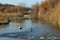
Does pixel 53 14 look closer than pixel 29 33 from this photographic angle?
No

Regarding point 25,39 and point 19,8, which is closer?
point 25,39

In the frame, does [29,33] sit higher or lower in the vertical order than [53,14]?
higher

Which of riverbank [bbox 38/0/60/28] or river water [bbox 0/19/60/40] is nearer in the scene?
river water [bbox 0/19/60/40]

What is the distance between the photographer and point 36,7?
102375 mm

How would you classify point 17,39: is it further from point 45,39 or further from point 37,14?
point 37,14

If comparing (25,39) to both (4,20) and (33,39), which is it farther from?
(4,20)

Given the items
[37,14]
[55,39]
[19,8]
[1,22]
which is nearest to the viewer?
[55,39]

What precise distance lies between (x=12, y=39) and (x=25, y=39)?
1.67 metres

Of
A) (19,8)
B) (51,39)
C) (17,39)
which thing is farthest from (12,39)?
(19,8)

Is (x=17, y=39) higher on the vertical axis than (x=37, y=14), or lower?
higher

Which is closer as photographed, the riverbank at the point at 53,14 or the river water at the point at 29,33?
the river water at the point at 29,33

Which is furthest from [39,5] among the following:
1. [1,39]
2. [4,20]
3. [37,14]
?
[1,39]

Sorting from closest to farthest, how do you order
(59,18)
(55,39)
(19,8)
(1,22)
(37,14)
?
1. (55,39)
2. (59,18)
3. (1,22)
4. (37,14)
5. (19,8)

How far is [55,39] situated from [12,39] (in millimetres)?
5172
